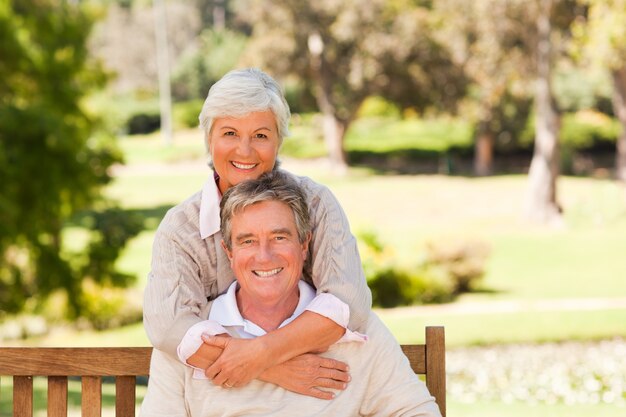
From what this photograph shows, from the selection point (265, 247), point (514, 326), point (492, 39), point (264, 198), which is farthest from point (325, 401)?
point (492, 39)

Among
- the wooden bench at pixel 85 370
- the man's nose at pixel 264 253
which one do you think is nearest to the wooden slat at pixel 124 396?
the wooden bench at pixel 85 370

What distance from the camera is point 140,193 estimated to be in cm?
3375

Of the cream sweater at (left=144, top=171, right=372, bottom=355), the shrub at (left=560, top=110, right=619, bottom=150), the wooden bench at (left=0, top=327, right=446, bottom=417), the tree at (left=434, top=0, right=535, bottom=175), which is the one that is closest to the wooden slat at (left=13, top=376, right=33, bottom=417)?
the wooden bench at (left=0, top=327, right=446, bottom=417)

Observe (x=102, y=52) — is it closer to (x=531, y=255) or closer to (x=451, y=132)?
(x=451, y=132)

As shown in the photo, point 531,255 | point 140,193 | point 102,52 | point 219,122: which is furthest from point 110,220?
point 102,52

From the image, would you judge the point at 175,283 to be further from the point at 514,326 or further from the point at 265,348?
the point at 514,326

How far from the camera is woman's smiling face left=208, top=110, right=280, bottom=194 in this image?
2543mm

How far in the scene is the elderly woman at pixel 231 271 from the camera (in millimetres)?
2447

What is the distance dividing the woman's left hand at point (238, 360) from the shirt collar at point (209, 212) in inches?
12.0

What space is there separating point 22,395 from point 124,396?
323 millimetres

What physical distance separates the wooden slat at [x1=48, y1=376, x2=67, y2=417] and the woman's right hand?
0.77m

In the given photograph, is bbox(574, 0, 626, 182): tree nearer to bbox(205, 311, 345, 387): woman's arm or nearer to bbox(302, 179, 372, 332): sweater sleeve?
bbox(302, 179, 372, 332): sweater sleeve

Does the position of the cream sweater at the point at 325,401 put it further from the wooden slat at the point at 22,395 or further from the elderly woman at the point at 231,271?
the wooden slat at the point at 22,395

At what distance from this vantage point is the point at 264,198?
2520 mm
